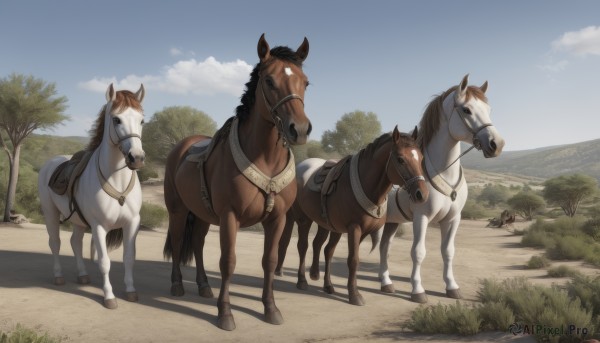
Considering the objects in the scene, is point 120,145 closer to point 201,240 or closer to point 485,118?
point 201,240

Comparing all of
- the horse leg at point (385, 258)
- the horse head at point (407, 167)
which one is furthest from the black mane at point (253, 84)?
the horse leg at point (385, 258)

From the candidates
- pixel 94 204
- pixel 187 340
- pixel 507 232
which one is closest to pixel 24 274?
pixel 94 204

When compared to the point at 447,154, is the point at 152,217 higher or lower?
lower

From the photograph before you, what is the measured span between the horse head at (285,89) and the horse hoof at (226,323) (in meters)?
2.18

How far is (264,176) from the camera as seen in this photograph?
4.63 m

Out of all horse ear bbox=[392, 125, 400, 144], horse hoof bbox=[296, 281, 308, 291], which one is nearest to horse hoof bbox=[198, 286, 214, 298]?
horse hoof bbox=[296, 281, 308, 291]

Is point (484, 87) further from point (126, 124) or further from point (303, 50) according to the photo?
point (126, 124)

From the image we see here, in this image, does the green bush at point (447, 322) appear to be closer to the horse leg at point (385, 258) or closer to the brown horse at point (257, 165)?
the brown horse at point (257, 165)

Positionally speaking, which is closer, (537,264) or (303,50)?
(303,50)

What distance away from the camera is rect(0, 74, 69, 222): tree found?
16625 mm

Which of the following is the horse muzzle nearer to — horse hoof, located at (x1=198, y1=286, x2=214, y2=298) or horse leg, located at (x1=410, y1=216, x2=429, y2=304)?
horse hoof, located at (x1=198, y1=286, x2=214, y2=298)

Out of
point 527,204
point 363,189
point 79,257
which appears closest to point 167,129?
point 527,204

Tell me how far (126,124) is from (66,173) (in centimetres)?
169

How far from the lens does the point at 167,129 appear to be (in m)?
44.2
